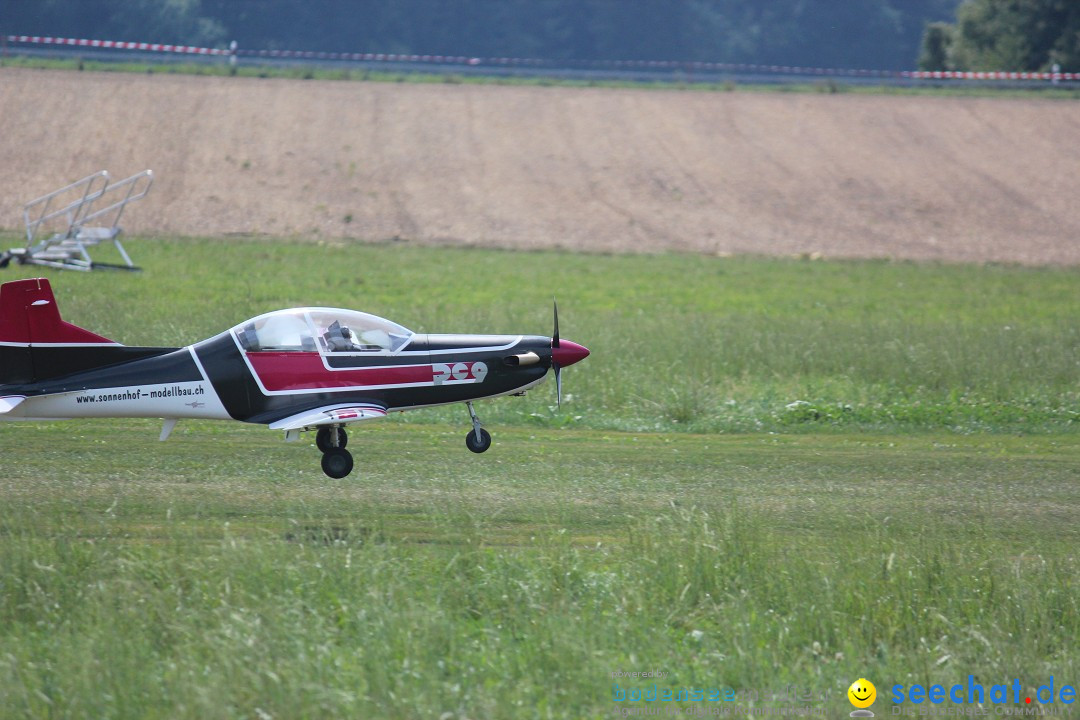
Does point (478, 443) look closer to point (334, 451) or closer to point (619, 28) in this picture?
point (334, 451)

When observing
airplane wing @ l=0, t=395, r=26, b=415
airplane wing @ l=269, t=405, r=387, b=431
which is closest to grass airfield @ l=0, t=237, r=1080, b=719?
airplane wing @ l=269, t=405, r=387, b=431

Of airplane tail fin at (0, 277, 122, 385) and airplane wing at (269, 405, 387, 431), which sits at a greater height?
airplane tail fin at (0, 277, 122, 385)

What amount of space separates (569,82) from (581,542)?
48.5 meters

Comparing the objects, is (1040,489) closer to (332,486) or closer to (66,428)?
(332,486)

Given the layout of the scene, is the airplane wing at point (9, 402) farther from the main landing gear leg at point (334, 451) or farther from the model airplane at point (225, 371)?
the main landing gear leg at point (334, 451)

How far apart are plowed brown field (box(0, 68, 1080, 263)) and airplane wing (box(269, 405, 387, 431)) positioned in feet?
86.5

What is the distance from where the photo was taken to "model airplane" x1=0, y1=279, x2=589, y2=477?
11.3m

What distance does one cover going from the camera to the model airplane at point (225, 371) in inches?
445

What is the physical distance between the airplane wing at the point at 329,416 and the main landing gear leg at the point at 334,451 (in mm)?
482

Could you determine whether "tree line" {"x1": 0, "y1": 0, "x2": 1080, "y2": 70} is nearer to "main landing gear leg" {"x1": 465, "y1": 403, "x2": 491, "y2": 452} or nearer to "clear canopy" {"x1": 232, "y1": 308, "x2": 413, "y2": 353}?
"main landing gear leg" {"x1": 465, "y1": 403, "x2": 491, "y2": 452}

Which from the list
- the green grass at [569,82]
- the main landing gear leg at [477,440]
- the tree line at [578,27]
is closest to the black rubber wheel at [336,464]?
the main landing gear leg at [477,440]

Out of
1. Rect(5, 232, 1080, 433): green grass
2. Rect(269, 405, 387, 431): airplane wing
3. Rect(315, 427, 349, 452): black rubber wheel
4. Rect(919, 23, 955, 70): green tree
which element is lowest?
Rect(5, 232, 1080, 433): green grass

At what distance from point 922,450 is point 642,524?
5863 mm

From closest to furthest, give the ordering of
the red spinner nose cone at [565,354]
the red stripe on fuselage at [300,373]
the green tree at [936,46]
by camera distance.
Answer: the red stripe on fuselage at [300,373] < the red spinner nose cone at [565,354] < the green tree at [936,46]
